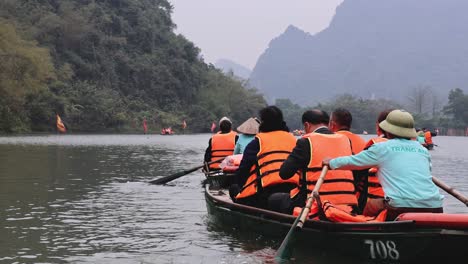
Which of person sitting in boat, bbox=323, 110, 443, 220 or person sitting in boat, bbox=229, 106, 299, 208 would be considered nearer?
person sitting in boat, bbox=323, 110, 443, 220

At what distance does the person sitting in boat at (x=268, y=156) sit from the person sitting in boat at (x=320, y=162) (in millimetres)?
877

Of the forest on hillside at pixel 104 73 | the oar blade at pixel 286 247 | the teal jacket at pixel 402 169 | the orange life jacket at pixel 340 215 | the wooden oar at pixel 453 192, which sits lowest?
the oar blade at pixel 286 247

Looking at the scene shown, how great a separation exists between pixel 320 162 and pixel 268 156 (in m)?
1.24

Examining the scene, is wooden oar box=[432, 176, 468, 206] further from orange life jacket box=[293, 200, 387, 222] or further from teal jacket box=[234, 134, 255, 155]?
teal jacket box=[234, 134, 255, 155]

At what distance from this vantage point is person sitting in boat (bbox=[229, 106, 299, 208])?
301 inches

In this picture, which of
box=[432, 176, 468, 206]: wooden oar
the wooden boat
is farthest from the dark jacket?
box=[432, 176, 468, 206]: wooden oar

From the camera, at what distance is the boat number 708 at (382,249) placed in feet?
19.4

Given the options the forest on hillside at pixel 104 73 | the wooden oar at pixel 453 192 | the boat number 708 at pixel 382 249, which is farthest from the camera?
the forest on hillside at pixel 104 73

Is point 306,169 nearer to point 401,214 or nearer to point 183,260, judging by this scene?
point 401,214

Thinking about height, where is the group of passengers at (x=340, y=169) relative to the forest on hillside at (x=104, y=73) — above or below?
below

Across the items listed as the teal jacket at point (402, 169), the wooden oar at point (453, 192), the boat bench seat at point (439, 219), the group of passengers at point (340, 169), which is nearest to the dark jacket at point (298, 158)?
the group of passengers at point (340, 169)

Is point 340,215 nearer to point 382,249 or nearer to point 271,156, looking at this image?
point 382,249

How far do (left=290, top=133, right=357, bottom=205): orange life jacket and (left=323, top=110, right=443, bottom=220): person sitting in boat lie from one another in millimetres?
306

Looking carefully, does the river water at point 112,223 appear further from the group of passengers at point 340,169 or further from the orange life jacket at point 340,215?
the orange life jacket at point 340,215
